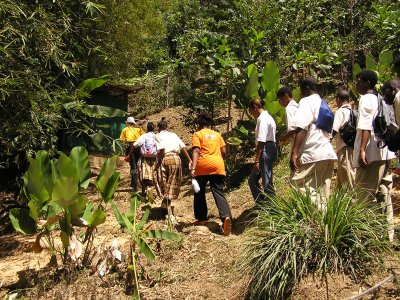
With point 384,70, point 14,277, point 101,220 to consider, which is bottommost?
point 14,277

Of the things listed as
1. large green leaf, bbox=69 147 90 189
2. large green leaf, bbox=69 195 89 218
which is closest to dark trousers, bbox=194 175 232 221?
large green leaf, bbox=69 147 90 189

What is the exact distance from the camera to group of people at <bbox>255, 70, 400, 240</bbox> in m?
5.03

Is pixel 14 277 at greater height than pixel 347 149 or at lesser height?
lesser

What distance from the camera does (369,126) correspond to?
5.01m

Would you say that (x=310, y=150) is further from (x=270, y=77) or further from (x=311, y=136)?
(x=270, y=77)

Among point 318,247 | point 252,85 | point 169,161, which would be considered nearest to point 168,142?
point 169,161

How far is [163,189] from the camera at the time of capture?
8.27 meters

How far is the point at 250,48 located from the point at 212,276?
5997 mm

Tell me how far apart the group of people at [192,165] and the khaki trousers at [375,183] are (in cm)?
216

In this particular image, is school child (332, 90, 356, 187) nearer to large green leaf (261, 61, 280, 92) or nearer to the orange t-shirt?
the orange t-shirt

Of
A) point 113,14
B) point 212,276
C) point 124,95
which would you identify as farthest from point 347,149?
point 124,95

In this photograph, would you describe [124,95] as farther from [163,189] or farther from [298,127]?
[298,127]

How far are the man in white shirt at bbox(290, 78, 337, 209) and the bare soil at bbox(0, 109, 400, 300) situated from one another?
947 mm

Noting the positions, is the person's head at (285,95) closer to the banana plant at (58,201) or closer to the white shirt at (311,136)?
the white shirt at (311,136)
